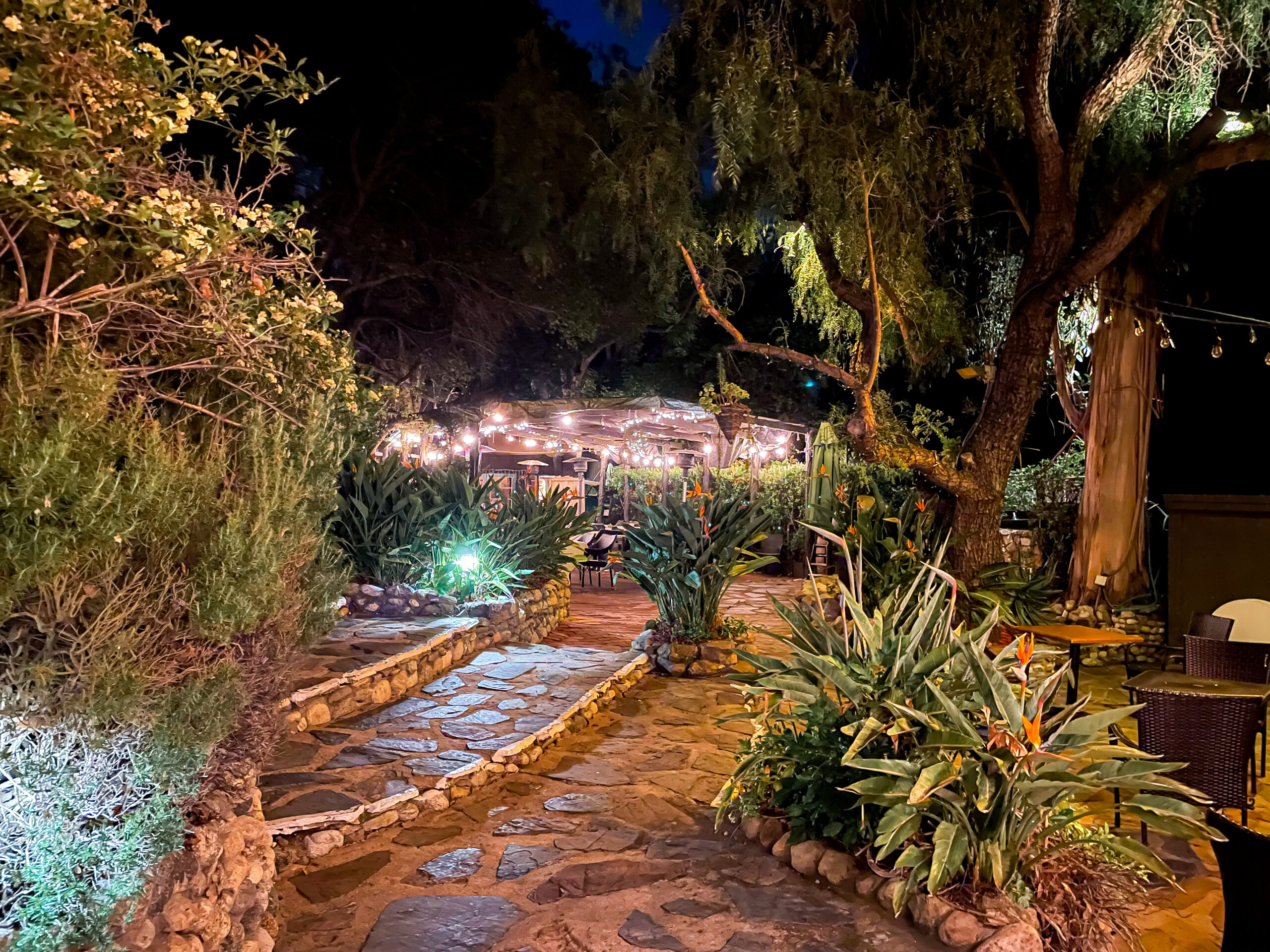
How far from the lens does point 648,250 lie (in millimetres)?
8750

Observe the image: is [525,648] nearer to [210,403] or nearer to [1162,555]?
[210,403]

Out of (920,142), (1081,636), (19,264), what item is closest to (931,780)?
(19,264)

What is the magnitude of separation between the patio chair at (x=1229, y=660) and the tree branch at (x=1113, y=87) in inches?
172

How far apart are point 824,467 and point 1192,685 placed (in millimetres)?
8738

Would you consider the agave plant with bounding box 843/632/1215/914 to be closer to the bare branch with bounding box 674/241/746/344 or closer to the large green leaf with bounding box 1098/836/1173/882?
the large green leaf with bounding box 1098/836/1173/882

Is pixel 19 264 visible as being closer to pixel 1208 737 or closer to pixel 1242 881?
pixel 1242 881

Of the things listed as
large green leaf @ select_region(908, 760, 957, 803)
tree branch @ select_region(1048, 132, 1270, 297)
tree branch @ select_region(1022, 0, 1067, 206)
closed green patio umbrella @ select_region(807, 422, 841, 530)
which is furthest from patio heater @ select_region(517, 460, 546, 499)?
large green leaf @ select_region(908, 760, 957, 803)

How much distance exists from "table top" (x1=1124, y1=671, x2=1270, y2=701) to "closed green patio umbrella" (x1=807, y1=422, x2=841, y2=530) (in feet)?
24.6

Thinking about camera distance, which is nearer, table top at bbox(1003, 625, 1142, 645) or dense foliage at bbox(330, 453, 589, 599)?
table top at bbox(1003, 625, 1142, 645)

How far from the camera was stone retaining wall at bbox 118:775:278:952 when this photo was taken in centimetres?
246

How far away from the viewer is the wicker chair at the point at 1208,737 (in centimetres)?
379

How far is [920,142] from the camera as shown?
7.52 metres

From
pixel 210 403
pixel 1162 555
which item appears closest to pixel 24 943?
pixel 210 403

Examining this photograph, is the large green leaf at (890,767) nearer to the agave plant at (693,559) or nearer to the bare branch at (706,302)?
the agave plant at (693,559)
